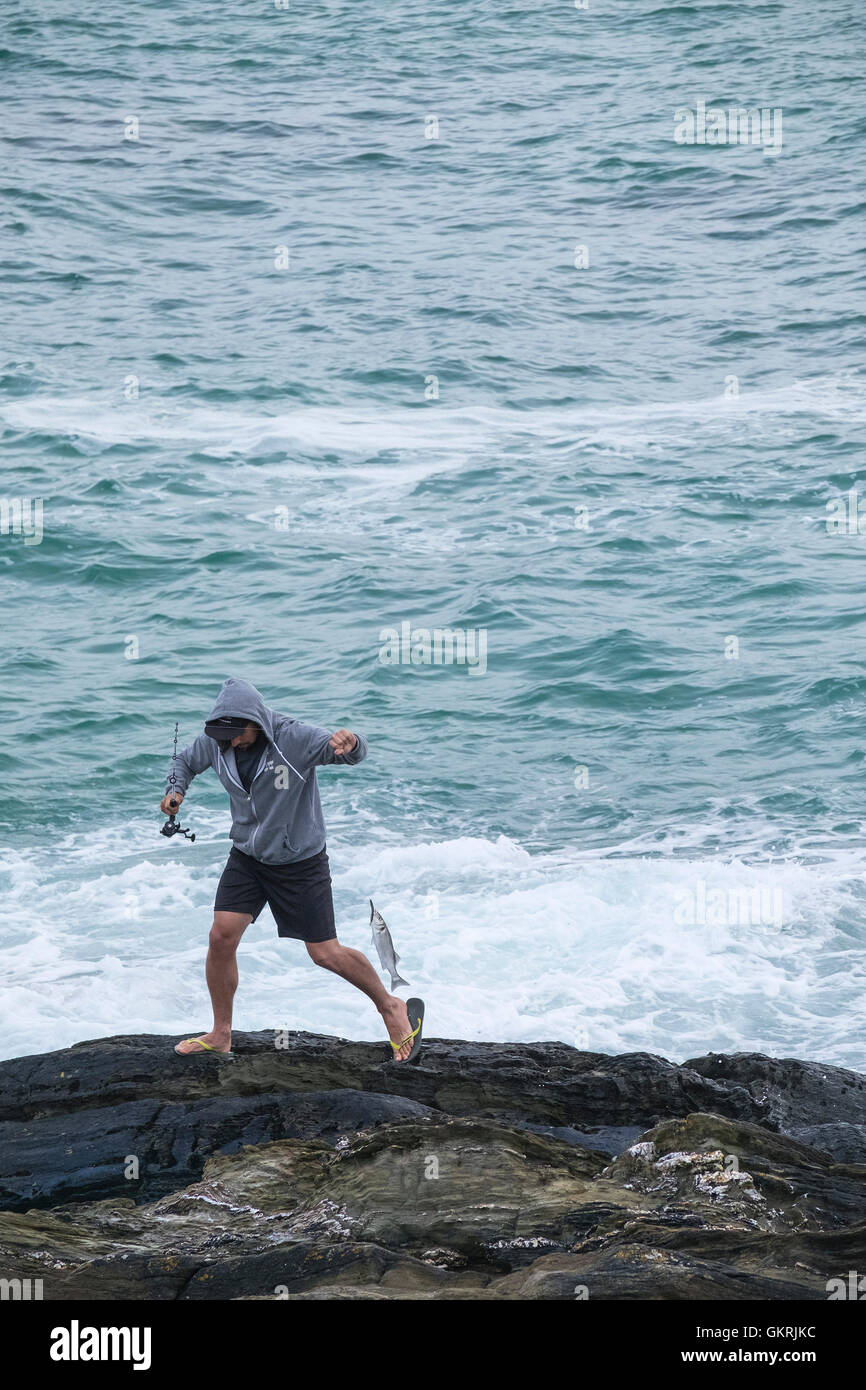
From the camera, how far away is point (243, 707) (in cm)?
702

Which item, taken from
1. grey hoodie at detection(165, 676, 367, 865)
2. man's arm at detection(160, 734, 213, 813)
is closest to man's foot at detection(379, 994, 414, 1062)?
grey hoodie at detection(165, 676, 367, 865)

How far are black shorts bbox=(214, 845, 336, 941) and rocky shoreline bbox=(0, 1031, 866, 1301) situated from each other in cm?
75

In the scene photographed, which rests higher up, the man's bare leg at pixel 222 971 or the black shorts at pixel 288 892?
the black shorts at pixel 288 892

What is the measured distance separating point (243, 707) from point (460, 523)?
14.3 m

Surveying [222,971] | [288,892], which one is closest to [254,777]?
[288,892]

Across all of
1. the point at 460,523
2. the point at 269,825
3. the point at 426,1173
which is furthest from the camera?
the point at 460,523

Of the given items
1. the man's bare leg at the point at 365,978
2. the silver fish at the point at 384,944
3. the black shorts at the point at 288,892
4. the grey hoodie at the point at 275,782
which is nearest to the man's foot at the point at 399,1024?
the man's bare leg at the point at 365,978

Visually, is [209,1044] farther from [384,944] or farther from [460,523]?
[460,523]

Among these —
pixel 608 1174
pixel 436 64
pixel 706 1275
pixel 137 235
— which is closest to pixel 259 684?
pixel 608 1174

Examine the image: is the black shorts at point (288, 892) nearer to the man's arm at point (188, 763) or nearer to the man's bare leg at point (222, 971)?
the man's bare leg at point (222, 971)

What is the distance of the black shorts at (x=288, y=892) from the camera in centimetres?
726

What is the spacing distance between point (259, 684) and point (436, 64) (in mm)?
36440

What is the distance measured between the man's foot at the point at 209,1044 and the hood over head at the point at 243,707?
1.66 meters
